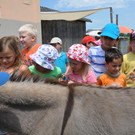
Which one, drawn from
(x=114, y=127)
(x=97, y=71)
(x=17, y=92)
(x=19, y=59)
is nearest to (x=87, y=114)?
(x=114, y=127)

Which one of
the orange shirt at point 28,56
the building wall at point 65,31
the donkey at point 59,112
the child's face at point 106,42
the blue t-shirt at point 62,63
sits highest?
the building wall at point 65,31

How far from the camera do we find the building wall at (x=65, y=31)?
9.70 meters

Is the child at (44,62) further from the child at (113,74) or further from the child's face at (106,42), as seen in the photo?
the child's face at (106,42)

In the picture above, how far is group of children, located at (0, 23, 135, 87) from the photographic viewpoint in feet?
6.17

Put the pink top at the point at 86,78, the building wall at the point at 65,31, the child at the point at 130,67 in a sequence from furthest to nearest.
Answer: the building wall at the point at 65,31, the child at the point at 130,67, the pink top at the point at 86,78

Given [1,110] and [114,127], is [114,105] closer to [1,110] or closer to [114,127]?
[114,127]

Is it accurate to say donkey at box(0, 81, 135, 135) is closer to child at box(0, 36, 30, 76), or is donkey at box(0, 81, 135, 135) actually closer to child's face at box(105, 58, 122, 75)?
child at box(0, 36, 30, 76)

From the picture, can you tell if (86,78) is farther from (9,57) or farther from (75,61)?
(9,57)

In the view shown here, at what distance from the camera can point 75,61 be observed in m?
2.07

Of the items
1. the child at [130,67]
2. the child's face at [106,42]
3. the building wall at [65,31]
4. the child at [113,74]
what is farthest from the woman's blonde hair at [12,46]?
the building wall at [65,31]

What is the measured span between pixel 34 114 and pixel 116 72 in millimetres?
1417

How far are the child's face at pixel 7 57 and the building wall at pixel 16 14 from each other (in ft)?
13.8

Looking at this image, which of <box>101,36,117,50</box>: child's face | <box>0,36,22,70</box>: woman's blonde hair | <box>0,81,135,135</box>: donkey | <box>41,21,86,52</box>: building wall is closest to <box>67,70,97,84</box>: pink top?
<box>101,36,117,50</box>: child's face

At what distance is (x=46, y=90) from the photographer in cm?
120
